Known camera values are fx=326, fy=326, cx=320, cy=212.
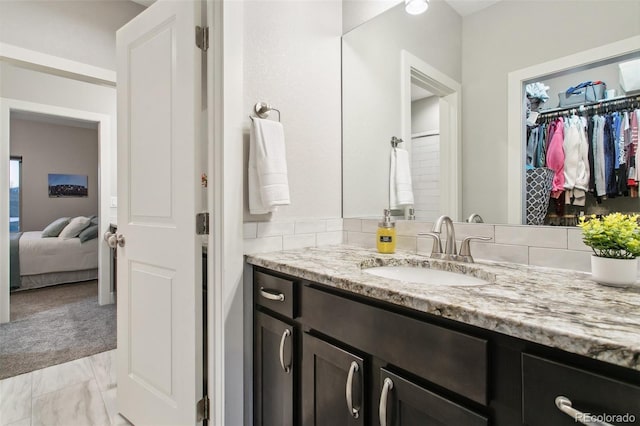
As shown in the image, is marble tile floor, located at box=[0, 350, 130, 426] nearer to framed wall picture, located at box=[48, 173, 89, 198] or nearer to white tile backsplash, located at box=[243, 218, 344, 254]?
Answer: white tile backsplash, located at box=[243, 218, 344, 254]

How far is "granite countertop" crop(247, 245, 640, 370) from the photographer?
514mm

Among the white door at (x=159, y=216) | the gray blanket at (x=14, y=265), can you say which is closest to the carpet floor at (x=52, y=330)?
the gray blanket at (x=14, y=265)

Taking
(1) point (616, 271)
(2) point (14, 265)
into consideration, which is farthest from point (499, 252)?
(2) point (14, 265)

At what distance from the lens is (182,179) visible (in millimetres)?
1286

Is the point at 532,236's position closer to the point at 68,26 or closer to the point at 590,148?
the point at 590,148

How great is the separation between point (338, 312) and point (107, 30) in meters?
2.74

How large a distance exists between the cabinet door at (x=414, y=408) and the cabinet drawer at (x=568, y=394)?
113mm

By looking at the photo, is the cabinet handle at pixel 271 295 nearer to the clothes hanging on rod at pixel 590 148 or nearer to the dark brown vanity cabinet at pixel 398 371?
the dark brown vanity cabinet at pixel 398 371

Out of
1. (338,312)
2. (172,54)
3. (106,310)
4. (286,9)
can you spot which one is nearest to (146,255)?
(172,54)

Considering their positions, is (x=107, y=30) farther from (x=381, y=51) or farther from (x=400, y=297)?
(x=400, y=297)

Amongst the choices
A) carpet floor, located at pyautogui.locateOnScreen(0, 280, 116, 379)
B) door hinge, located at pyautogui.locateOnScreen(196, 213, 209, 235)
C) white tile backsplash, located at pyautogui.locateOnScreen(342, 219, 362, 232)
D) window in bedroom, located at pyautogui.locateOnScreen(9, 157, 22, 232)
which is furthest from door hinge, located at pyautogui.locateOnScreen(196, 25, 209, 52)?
window in bedroom, located at pyautogui.locateOnScreen(9, 157, 22, 232)

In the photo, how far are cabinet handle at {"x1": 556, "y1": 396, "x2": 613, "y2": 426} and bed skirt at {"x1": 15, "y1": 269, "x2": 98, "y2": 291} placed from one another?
528cm

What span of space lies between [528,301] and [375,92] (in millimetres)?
1290

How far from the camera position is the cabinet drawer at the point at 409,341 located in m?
0.65
